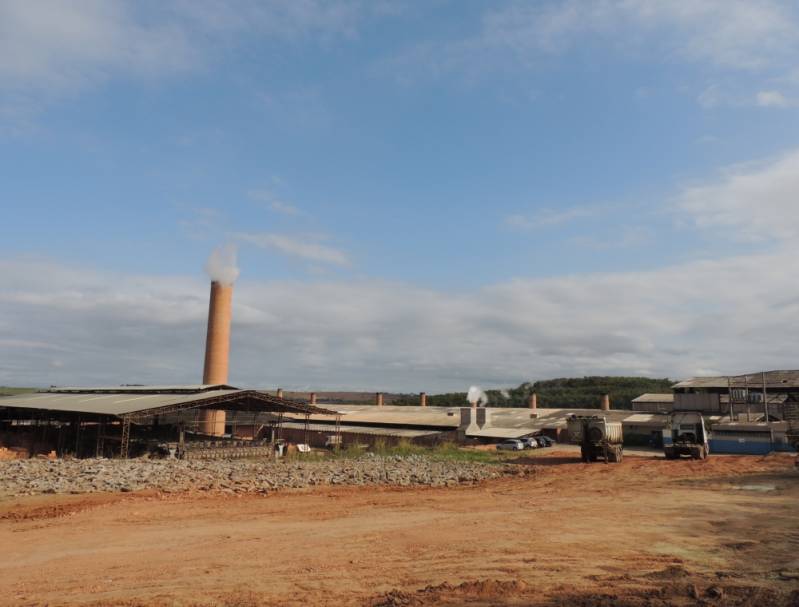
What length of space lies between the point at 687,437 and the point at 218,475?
29.6 m

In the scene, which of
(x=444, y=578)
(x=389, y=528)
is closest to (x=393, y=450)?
(x=389, y=528)

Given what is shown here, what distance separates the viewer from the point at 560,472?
3181 centimetres

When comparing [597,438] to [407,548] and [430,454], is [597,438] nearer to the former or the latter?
[430,454]

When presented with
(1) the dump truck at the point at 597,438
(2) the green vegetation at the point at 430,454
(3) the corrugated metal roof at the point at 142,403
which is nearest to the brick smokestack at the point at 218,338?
(3) the corrugated metal roof at the point at 142,403

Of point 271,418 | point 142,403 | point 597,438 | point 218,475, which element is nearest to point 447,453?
point 597,438

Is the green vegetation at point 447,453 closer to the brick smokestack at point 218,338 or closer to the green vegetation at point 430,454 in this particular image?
the green vegetation at point 430,454

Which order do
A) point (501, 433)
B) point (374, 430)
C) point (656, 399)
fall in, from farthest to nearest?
point (656, 399) → point (374, 430) → point (501, 433)

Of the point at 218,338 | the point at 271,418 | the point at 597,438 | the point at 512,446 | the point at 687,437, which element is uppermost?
the point at 218,338

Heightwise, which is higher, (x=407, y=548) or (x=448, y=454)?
(x=448, y=454)

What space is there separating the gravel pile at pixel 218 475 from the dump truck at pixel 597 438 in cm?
681

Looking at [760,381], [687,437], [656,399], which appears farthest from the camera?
[656,399]

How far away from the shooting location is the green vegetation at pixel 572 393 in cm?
12025

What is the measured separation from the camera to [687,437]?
3762cm

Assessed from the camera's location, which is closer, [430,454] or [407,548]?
[407,548]
